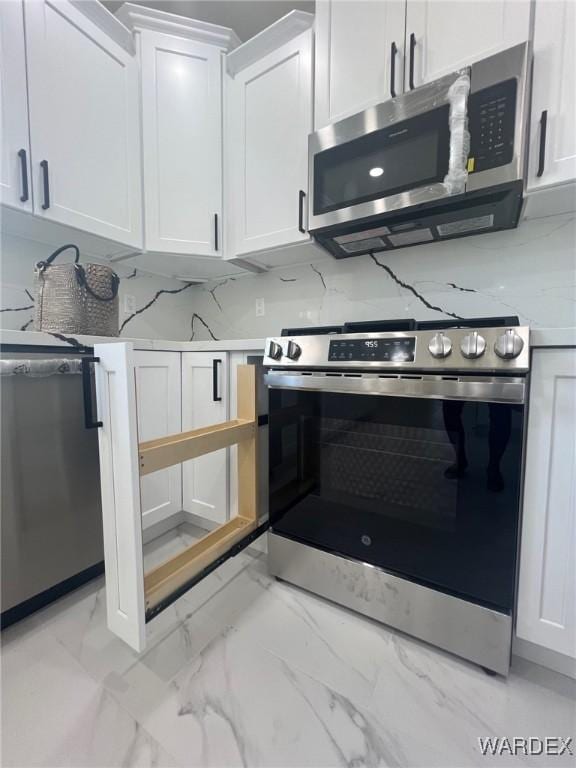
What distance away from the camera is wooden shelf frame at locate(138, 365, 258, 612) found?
0.92 m

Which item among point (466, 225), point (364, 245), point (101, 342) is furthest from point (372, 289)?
point (101, 342)

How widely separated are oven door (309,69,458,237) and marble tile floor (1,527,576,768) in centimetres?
142

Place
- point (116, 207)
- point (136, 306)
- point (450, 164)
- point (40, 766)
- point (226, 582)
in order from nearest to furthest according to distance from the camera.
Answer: point (40, 766), point (450, 164), point (226, 582), point (116, 207), point (136, 306)

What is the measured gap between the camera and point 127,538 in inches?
32.8

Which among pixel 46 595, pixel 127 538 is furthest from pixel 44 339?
pixel 46 595

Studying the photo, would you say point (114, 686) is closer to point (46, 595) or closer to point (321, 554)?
point (46, 595)

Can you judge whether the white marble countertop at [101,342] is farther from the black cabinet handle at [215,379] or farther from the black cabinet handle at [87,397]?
the black cabinet handle at [87,397]

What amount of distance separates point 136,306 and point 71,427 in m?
0.97

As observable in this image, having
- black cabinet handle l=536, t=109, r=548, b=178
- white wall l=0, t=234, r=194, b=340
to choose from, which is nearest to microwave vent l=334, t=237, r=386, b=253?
black cabinet handle l=536, t=109, r=548, b=178

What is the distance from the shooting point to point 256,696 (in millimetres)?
834

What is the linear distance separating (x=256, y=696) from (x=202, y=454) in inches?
25.2

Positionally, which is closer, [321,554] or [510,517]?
[510,517]

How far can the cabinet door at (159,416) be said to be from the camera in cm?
140

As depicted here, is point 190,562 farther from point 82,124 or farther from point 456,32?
point 456,32
